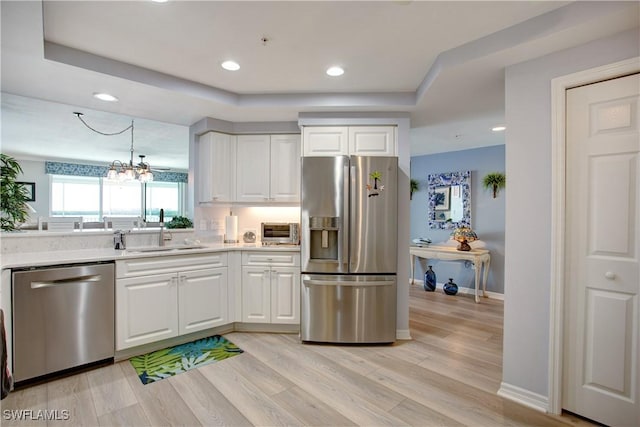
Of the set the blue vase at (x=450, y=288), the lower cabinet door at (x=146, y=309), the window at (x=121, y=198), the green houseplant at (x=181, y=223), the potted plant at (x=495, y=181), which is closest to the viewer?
the lower cabinet door at (x=146, y=309)

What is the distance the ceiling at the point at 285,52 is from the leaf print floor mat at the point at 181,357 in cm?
231

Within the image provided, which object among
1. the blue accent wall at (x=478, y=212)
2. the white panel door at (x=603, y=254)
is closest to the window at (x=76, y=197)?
the blue accent wall at (x=478, y=212)

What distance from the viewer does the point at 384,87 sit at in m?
2.84

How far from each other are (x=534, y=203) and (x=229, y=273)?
2.78 metres

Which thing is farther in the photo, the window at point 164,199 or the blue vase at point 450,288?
the window at point 164,199

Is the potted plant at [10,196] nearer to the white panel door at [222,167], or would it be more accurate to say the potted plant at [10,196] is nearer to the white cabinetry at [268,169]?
the white panel door at [222,167]

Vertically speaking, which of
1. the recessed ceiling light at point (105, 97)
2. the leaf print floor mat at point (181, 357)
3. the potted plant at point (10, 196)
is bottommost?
the leaf print floor mat at point (181, 357)

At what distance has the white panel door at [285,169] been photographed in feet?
11.5

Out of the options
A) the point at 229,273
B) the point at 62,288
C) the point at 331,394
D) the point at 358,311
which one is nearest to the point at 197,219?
the point at 229,273

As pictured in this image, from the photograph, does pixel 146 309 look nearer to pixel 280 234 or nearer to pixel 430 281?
pixel 280 234

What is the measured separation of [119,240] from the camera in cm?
303

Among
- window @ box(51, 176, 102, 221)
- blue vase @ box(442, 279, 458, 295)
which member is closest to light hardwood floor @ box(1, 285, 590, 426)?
blue vase @ box(442, 279, 458, 295)

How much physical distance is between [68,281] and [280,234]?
1914mm

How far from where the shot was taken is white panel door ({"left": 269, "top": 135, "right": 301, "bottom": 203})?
351 cm
